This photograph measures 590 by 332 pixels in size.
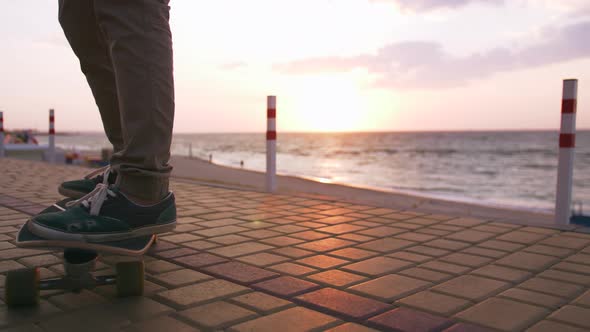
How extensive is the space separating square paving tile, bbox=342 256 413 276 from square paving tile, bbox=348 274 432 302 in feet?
0.26

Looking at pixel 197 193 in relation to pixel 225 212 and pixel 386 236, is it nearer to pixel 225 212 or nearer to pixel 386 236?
pixel 225 212

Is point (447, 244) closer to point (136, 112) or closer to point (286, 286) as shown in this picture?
point (286, 286)

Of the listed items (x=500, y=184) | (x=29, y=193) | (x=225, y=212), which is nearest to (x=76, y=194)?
(x=225, y=212)

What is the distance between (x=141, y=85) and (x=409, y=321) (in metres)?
1.19

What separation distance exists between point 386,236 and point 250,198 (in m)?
1.80

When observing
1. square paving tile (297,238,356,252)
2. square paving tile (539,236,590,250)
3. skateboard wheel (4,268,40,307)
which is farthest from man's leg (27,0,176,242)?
square paving tile (539,236,590,250)

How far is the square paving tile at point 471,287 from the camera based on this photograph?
5.47 feet

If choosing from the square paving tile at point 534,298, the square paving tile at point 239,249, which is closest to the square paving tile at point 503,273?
the square paving tile at point 534,298

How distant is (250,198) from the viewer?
163 inches

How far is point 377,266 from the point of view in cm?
201

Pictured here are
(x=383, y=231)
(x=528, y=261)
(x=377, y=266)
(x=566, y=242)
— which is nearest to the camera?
(x=377, y=266)

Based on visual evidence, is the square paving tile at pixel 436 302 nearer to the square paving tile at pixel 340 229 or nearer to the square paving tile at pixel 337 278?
the square paving tile at pixel 337 278

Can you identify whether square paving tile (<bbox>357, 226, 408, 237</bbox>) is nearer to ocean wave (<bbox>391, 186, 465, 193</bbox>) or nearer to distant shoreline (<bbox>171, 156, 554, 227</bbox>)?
distant shoreline (<bbox>171, 156, 554, 227</bbox>)

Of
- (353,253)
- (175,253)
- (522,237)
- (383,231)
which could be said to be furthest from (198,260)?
(522,237)
